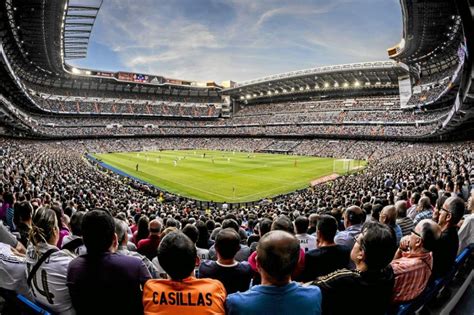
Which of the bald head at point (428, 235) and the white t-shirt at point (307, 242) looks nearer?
the bald head at point (428, 235)

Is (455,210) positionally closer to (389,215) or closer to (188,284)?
(389,215)

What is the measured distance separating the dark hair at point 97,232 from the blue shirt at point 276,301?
1.37 metres

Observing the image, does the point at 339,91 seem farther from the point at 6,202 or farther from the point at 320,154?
the point at 6,202

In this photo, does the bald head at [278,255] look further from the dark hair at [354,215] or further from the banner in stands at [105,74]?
the banner in stands at [105,74]

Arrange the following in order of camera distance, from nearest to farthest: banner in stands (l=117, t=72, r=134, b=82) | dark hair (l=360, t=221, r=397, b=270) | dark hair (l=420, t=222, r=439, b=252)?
dark hair (l=360, t=221, r=397, b=270)
dark hair (l=420, t=222, r=439, b=252)
banner in stands (l=117, t=72, r=134, b=82)

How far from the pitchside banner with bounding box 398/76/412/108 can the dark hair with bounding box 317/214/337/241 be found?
7365 cm

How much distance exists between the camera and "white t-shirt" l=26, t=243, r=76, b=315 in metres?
3.14

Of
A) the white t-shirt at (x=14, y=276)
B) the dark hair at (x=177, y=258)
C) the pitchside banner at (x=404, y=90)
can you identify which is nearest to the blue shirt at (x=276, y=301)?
the dark hair at (x=177, y=258)

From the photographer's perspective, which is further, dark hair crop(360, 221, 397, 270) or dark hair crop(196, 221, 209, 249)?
dark hair crop(196, 221, 209, 249)

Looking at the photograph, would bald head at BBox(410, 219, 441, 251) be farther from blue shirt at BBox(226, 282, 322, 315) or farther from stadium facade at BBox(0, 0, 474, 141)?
stadium facade at BBox(0, 0, 474, 141)

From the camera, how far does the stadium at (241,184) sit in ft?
9.66

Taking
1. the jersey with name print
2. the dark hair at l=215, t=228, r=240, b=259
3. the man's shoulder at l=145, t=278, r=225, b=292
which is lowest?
the jersey with name print

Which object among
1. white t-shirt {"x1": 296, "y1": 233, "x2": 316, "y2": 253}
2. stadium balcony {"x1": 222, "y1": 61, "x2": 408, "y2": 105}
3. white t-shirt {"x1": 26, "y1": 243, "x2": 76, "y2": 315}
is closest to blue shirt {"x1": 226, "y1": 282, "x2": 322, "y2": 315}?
white t-shirt {"x1": 26, "y1": 243, "x2": 76, "y2": 315}

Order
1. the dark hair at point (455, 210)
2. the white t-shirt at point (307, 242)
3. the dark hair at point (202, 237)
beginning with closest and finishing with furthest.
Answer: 1. the dark hair at point (455, 210)
2. the white t-shirt at point (307, 242)
3. the dark hair at point (202, 237)
